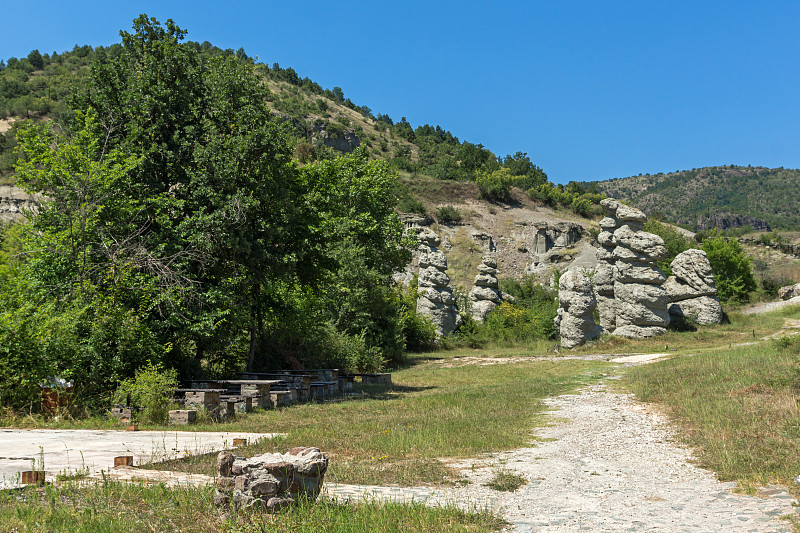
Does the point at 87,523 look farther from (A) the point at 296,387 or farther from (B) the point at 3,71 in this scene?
(B) the point at 3,71

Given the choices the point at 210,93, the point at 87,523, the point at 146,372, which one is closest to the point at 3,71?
the point at 210,93

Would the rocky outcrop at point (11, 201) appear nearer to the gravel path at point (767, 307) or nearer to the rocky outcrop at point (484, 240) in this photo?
the rocky outcrop at point (484, 240)

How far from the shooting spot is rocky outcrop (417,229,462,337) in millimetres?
36656

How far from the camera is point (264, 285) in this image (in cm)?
1590

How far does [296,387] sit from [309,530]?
1068cm

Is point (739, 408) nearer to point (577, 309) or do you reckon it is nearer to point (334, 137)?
point (577, 309)

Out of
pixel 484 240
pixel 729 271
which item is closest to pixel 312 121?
pixel 484 240

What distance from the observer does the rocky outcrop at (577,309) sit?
2955cm

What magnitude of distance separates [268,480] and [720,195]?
164 meters

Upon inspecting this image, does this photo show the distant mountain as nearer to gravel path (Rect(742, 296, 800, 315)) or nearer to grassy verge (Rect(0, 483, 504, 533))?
gravel path (Rect(742, 296, 800, 315))

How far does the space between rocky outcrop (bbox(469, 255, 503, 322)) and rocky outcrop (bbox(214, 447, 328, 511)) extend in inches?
1398

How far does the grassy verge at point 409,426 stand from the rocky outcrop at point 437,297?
17.6 m

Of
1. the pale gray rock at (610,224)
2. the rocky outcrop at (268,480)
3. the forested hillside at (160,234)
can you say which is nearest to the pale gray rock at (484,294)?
the pale gray rock at (610,224)

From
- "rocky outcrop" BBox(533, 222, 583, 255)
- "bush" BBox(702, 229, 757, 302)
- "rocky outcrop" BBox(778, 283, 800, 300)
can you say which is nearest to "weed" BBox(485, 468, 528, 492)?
"bush" BBox(702, 229, 757, 302)
